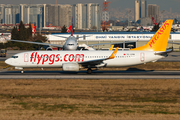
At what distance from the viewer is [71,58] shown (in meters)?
42.3

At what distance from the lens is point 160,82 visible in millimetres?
34875

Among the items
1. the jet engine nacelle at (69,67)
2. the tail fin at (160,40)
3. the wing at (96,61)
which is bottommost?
the jet engine nacelle at (69,67)

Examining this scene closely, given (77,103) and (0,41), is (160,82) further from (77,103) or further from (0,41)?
(0,41)

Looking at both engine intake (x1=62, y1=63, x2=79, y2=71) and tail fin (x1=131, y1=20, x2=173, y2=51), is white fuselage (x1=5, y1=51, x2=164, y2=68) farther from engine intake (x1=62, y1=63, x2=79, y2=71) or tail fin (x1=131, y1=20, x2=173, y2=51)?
tail fin (x1=131, y1=20, x2=173, y2=51)

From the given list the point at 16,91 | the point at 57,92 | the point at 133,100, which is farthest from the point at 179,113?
the point at 16,91

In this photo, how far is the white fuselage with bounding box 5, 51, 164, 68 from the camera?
139 ft

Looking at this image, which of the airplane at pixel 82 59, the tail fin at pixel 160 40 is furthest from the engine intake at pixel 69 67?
the tail fin at pixel 160 40

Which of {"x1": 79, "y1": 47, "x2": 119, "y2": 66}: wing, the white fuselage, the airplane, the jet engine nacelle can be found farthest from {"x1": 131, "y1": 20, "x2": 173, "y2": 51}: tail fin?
the jet engine nacelle

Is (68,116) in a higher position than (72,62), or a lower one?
lower

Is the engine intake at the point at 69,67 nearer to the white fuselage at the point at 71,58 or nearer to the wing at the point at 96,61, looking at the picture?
the white fuselage at the point at 71,58

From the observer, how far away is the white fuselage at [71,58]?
42.2 metres

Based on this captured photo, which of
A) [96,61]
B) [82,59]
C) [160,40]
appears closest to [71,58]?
[82,59]

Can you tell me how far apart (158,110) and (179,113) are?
1.70 m

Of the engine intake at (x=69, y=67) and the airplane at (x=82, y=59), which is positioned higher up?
the airplane at (x=82, y=59)
